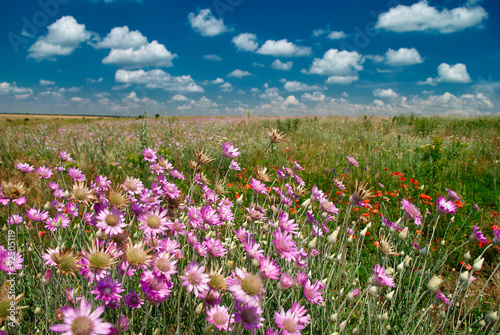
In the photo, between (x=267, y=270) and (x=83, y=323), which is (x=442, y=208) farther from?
(x=83, y=323)

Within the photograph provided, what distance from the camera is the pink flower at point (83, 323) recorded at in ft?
2.58

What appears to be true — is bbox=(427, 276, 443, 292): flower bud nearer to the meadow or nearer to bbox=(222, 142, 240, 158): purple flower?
the meadow

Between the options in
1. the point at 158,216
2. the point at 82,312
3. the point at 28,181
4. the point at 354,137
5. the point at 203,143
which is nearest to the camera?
the point at 82,312

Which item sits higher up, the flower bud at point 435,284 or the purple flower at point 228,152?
the purple flower at point 228,152

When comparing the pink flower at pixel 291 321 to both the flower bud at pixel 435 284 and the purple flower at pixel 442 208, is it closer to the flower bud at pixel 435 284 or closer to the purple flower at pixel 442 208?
the flower bud at pixel 435 284

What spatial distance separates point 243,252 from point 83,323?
1558 millimetres

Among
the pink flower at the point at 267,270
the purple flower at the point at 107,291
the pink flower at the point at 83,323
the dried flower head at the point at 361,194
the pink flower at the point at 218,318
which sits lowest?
the pink flower at the point at 218,318

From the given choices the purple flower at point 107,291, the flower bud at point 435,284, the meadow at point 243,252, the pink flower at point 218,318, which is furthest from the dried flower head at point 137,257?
the flower bud at point 435,284

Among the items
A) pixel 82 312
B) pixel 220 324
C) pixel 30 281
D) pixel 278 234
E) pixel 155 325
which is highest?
pixel 278 234

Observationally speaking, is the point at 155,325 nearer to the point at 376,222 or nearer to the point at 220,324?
the point at 220,324

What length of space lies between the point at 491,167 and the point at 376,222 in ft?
12.8

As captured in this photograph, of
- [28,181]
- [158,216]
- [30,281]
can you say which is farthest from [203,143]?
[158,216]

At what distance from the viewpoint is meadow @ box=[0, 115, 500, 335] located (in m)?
1.08

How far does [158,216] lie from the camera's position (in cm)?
124
